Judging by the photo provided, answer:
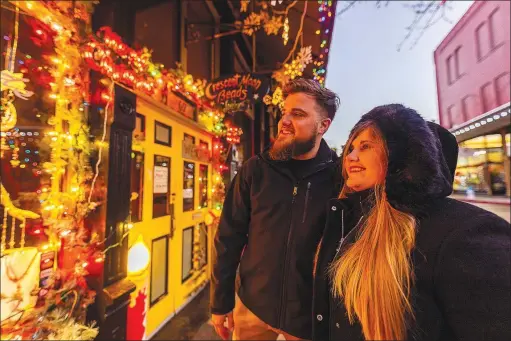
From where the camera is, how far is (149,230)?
10.4ft

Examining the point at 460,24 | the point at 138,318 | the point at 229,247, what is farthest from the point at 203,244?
the point at 460,24

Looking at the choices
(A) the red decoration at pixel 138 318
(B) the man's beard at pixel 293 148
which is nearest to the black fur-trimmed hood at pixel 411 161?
(B) the man's beard at pixel 293 148

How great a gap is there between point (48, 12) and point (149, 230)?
2.30 m

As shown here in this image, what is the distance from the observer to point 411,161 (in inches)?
35.1

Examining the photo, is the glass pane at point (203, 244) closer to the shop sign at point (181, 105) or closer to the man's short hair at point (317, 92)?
the shop sign at point (181, 105)

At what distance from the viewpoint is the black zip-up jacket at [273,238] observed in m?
1.55

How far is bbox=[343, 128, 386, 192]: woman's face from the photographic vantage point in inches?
39.3

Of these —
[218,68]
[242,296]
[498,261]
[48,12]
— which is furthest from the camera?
[218,68]

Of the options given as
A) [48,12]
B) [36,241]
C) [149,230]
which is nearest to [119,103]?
[48,12]

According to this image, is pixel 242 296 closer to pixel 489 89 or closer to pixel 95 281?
pixel 95 281

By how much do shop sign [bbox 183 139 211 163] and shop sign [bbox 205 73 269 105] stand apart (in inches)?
35.4

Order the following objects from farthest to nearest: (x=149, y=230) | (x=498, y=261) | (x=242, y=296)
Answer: (x=149, y=230)
(x=242, y=296)
(x=498, y=261)

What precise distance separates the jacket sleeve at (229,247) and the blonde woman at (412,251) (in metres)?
0.86

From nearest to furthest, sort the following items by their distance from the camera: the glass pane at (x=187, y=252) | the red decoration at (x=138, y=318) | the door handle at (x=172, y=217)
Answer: the red decoration at (x=138, y=318)
the door handle at (x=172, y=217)
the glass pane at (x=187, y=252)
